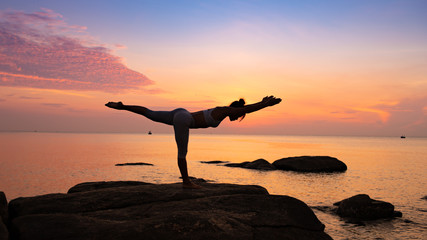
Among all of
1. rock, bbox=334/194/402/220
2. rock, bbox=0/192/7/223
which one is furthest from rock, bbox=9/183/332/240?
rock, bbox=334/194/402/220

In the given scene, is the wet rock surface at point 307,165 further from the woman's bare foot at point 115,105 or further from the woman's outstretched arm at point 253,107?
the woman's bare foot at point 115,105

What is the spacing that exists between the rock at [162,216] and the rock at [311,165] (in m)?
31.7

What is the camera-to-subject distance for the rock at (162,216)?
230 inches

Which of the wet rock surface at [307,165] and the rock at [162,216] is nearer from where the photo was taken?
the rock at [162,216]

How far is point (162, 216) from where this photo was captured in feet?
21.2

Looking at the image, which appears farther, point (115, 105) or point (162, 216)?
point (115, 105)

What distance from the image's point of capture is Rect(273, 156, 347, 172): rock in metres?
38.4

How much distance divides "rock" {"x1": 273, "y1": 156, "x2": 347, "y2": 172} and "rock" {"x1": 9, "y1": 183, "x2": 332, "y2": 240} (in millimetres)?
31703

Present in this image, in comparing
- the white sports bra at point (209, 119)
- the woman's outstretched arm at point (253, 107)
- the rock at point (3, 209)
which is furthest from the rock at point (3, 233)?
the woman's outstretched arm at point (253, 107)

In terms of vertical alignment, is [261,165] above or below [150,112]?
below

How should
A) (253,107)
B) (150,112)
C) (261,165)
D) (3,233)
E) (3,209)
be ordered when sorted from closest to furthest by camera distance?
1. (3,233)
2. (3,209)
3. (253,107)
4. (150,112)
5. (261,165)

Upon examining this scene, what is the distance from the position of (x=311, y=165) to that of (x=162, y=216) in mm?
35126

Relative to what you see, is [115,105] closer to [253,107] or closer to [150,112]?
[150,112]

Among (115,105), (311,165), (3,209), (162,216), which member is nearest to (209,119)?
(115,105)
